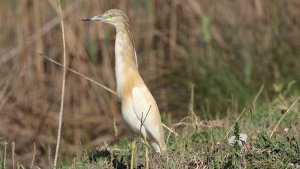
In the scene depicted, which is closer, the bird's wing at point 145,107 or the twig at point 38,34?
the bird's wing at point 145,107

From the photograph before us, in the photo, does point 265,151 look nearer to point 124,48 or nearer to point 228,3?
point 124,48

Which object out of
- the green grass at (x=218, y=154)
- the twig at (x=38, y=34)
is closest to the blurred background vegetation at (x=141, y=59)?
the twig at (x=38, y=34)

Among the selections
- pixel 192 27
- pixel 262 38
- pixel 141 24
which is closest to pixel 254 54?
pixel 262 38

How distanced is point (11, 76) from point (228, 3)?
2484 mm

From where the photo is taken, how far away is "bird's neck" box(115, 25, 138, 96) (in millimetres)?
4094

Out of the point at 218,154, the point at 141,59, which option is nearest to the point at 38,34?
the point at 141,59

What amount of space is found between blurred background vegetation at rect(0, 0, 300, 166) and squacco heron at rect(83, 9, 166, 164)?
106 inches

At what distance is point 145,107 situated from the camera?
13.2 ft

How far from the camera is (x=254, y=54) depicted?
769cm

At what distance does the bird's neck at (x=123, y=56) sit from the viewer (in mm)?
4094

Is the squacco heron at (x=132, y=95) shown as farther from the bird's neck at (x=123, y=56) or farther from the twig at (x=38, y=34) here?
the twig at (x=38, y=34)

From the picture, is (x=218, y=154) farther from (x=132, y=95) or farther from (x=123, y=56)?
(x=123, y=56)

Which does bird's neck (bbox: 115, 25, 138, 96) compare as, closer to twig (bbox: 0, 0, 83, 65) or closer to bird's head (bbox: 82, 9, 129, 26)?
bird's head (bbox: 82, 9, 129, 26)

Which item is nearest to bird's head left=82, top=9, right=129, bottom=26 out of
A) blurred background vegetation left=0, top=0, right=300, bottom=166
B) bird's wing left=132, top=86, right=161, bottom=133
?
bird's wing left=132, top=86, right=161, bottom=133
